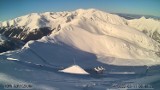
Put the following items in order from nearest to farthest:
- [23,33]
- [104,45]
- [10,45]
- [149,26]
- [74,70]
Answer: [74,70]
[10,45]
[23,33]
[104,45]
[149,26]

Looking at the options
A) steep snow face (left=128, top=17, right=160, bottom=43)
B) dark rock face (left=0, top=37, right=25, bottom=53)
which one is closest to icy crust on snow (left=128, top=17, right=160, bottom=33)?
steep snow face (left=128, top=17, right=160, bottom=43)

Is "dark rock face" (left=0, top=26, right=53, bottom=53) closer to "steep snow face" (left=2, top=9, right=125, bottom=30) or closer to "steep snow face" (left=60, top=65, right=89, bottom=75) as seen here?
"steep snow face" (left=2, top=9, right=125, bottom=30)

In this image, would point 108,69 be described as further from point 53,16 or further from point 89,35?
point 53,16

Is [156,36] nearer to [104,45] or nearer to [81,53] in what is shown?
[104,45]

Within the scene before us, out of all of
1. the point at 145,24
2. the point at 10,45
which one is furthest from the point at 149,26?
the point at 10,45

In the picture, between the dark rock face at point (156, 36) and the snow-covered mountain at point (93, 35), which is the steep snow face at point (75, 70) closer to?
the snow-covered mountain at point (93, 35)

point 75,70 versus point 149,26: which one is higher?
point 149,26
